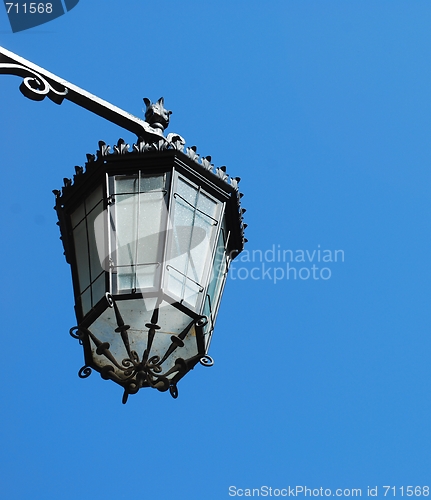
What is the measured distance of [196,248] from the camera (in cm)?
584

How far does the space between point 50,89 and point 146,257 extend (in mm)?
1225

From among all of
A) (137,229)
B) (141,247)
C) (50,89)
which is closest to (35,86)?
(50,89)

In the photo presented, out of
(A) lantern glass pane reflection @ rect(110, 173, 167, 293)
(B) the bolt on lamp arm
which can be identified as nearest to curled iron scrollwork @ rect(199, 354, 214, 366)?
(A) lantern glass pane reflection @ rect(110, 173, 167, 293)

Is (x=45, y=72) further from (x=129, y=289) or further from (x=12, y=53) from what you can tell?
(x=129, y=289)

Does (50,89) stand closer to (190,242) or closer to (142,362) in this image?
(190,242)

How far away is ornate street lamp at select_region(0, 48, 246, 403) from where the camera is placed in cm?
549

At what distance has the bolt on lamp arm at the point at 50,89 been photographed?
18.1ft

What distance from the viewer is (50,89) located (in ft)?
18.5

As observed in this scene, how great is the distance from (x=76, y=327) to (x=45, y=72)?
1.63 metres

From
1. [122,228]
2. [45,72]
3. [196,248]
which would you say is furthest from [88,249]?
[45,72]

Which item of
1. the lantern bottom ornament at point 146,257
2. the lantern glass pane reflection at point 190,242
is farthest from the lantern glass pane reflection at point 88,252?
the lantern glass pane reflection at point 190,242

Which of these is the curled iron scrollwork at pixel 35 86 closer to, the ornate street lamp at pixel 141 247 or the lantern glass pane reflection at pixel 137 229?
the ornate street lamp at pixel 141 247

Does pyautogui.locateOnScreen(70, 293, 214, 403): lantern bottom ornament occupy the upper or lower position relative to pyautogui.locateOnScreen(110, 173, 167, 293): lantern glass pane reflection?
lower

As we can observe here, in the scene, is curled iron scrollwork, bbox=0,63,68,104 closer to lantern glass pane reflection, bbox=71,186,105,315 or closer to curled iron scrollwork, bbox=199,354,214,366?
lantern glass pane reflection, bbox=71,186,105,315
